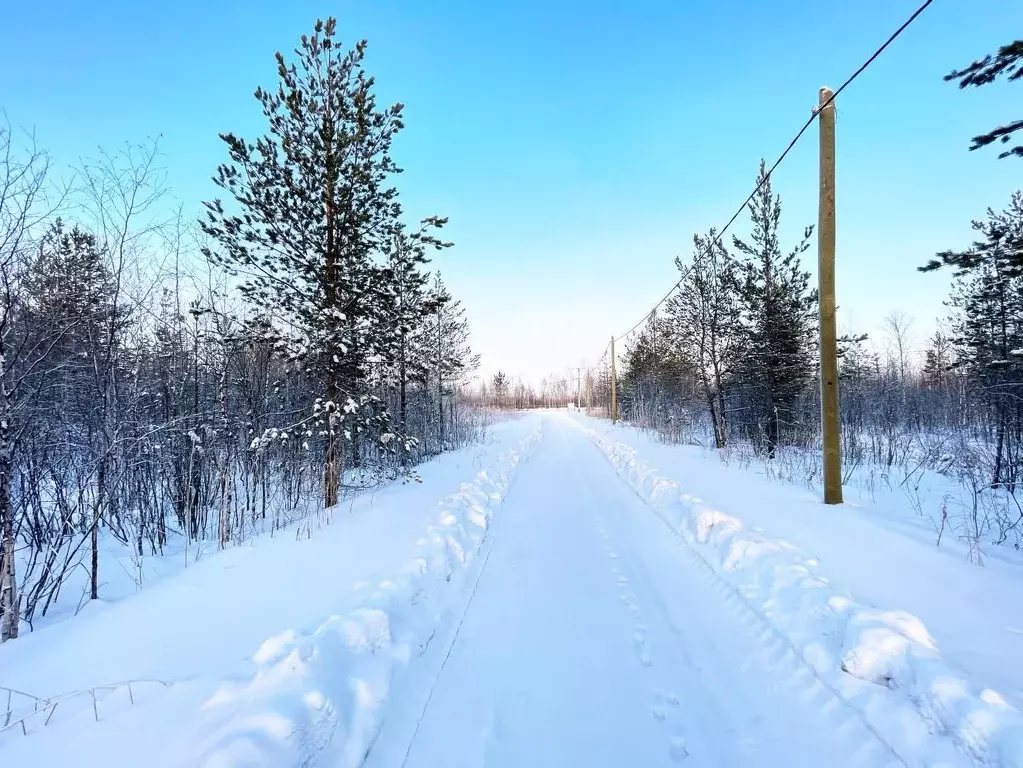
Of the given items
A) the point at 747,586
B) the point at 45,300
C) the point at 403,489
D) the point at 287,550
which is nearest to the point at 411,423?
the point at 403,489

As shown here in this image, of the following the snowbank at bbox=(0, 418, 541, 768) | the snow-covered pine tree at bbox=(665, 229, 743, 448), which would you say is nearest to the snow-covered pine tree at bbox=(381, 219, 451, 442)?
the snowbank at bbox=(0, 418, 541, 768)

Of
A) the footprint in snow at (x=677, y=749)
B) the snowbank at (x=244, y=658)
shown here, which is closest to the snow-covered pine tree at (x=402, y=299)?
the snowbank at (x=244, y=658)

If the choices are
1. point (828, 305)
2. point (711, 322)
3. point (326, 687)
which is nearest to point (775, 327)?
point (711, 322)

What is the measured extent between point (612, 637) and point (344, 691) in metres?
1.90

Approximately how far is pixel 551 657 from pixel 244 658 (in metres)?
2.08

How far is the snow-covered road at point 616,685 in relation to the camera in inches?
83.7

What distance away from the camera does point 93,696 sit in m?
2.31

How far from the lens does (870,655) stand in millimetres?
2527

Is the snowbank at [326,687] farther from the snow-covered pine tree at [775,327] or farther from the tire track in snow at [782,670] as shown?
the snow-covered pine tree at [775,327]

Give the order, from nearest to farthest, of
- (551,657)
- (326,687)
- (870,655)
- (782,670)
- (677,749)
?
(677,749) → (326,687) → (870,655) → (782,670) → (551,657)

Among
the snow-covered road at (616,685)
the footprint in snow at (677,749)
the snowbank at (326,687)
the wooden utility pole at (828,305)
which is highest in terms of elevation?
the wooden utility pole at (828,305)

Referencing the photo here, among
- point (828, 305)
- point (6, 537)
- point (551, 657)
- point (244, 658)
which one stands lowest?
point (551, 657)

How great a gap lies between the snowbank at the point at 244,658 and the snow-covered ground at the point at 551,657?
0.01 m

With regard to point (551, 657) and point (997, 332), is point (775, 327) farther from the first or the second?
point (551, 657)
